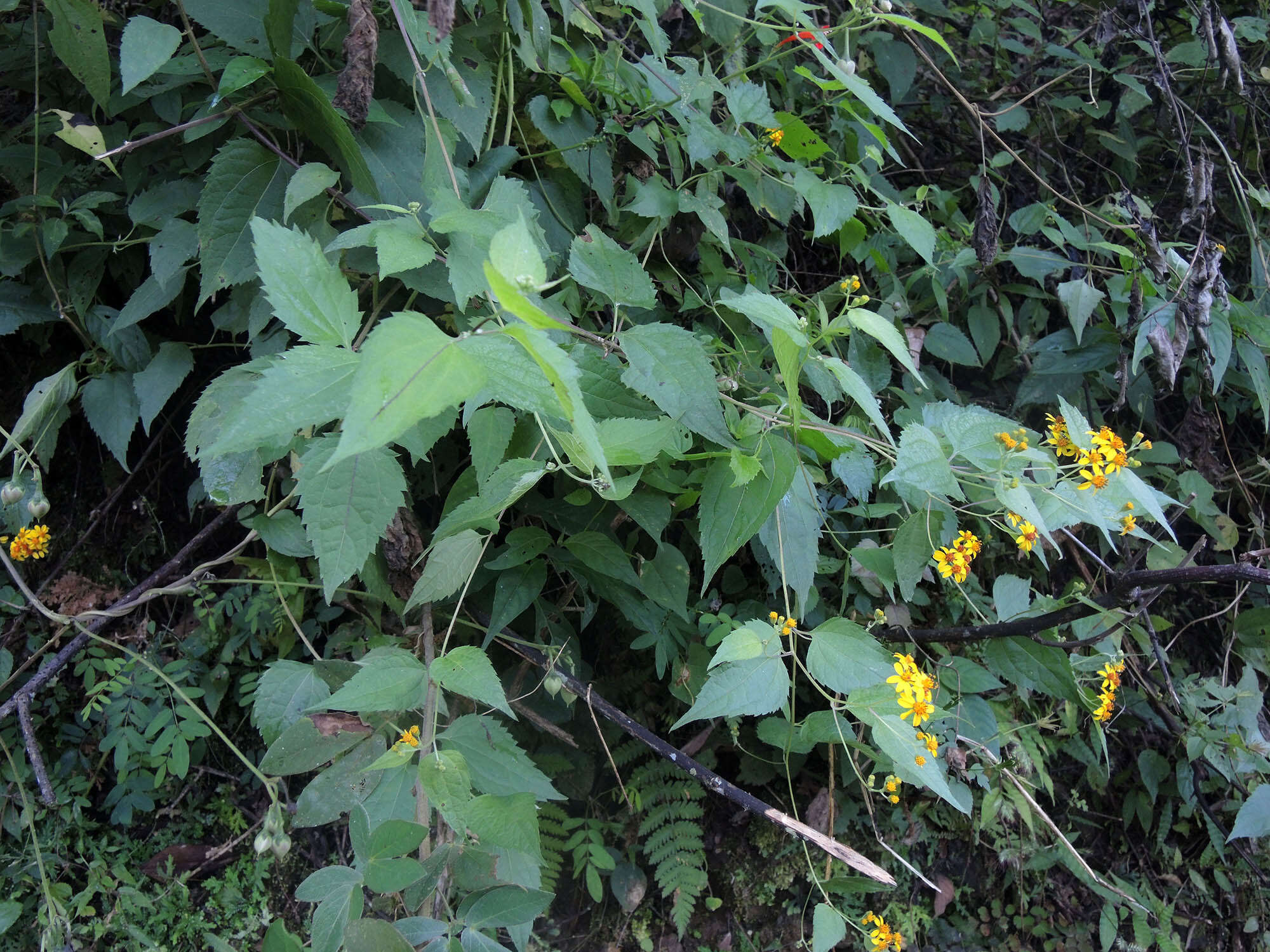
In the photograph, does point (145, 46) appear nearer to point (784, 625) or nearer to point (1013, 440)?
point (784, 625)

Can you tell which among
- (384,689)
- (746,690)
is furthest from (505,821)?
(746,690)

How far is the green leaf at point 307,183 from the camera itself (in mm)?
1053

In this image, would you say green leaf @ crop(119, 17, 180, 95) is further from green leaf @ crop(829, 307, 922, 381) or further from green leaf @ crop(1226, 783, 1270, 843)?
green leaf @ crop(1226, 783, 1270, 843)

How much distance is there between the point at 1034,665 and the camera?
1.34 m

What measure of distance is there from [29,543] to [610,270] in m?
1.22

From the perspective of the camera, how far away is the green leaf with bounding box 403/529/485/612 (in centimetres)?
105

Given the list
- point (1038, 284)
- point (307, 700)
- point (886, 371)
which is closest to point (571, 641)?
point (307, 700)

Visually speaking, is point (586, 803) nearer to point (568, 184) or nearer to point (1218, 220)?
point (568, 184)

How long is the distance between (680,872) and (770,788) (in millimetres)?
261

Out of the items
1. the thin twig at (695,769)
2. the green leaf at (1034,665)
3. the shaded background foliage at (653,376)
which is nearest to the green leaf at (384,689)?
the shaded background foliage at (653,376)

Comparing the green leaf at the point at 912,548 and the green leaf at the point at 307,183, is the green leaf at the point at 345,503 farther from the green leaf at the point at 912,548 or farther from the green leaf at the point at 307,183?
the green leaf at the point at 912,548

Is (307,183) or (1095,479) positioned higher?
(307,183)

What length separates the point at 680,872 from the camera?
63.4 inches

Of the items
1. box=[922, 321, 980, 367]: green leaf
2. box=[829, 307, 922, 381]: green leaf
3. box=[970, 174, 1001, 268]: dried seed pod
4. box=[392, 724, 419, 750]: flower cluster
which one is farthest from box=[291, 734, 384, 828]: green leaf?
box=[970, 174, 1001, 268]: dried seed pod
